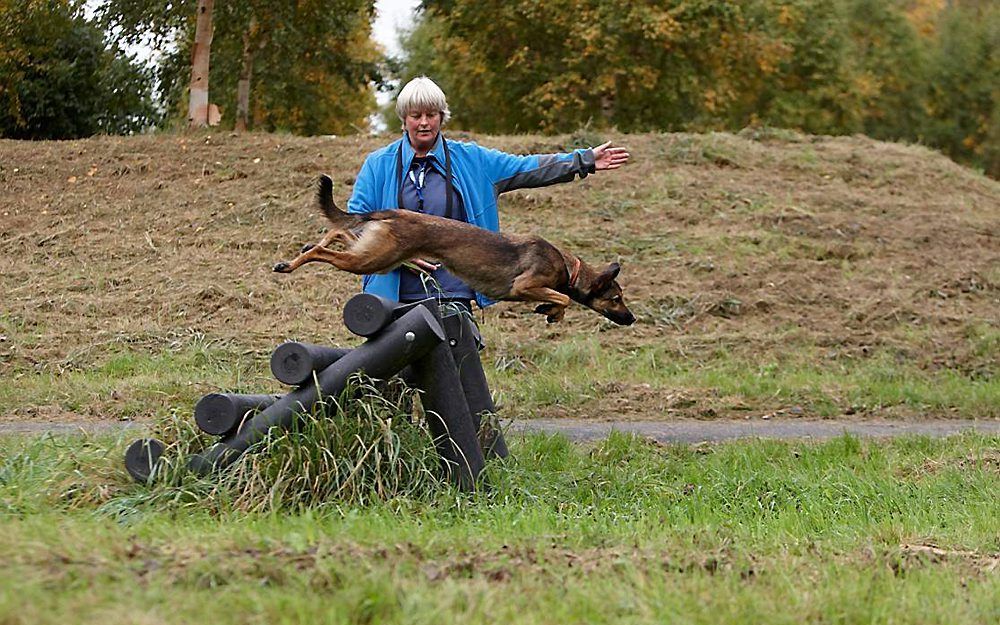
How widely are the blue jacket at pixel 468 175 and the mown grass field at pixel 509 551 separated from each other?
160 centimetres

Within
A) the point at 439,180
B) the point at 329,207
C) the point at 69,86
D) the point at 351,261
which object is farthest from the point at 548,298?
the point at 69,86

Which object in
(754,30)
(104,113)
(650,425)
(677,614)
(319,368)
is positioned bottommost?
(650,425)

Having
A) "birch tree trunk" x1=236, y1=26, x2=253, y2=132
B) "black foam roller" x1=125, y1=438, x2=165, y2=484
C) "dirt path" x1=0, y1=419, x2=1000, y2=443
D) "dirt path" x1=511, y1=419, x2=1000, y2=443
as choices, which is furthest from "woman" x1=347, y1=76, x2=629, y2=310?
"birch tree trunk" x1=236, y1=26, x2=253, y2=132

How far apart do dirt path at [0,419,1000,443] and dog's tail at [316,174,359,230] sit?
10.6 feet

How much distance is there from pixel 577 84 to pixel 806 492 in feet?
87.0

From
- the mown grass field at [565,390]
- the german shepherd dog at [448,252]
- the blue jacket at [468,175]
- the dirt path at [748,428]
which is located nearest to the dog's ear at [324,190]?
the german shepherd dog at [448,252]

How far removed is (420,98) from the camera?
742 cm

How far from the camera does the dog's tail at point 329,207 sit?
7809mm

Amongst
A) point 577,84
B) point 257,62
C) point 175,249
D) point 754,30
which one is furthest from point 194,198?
point 754,30

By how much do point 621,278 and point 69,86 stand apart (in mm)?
14289

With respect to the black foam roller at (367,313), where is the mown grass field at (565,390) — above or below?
below

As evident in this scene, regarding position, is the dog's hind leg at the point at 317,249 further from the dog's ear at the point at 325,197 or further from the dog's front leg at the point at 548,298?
the dog's front leg at the point at 548,298

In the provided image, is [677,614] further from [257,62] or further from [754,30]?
[754,30]

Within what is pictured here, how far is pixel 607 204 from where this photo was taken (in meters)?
19.2
